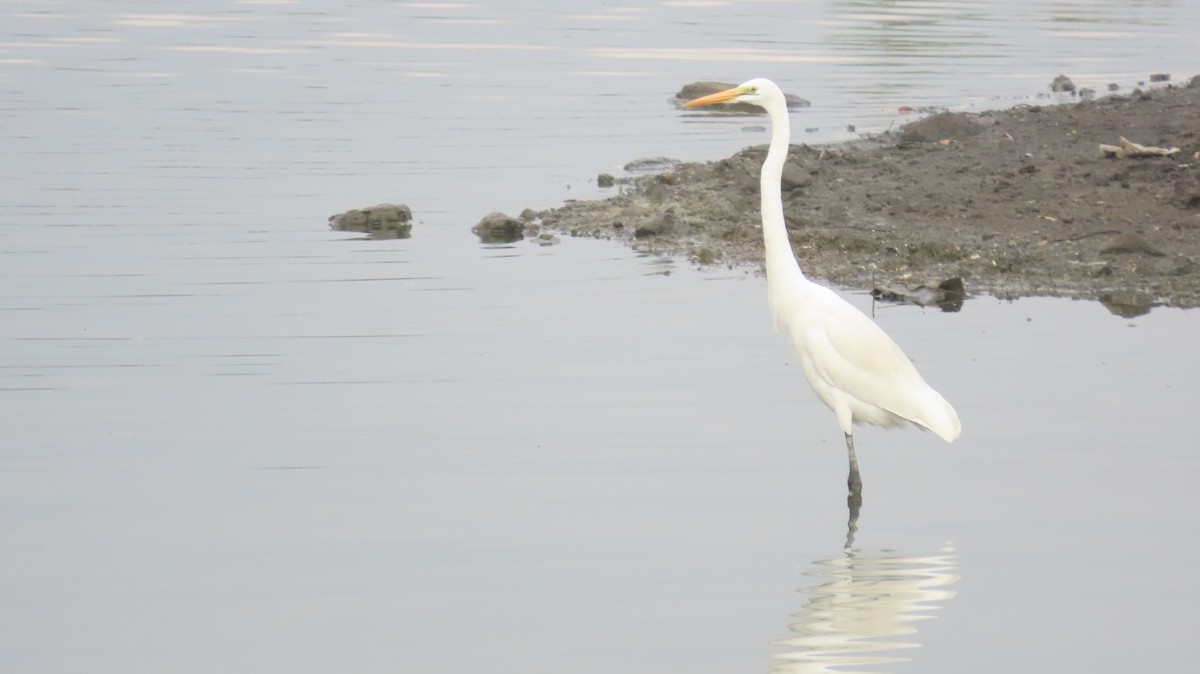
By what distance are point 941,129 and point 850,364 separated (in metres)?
7.60

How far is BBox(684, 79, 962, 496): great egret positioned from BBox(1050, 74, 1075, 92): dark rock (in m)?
13.0

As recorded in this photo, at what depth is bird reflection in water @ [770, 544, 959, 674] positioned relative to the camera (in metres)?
5.35

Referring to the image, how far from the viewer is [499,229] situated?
1209 centimetres

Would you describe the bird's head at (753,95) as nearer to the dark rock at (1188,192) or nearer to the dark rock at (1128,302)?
the dark rock at (1128,302)

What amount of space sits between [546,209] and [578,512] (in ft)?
21.3

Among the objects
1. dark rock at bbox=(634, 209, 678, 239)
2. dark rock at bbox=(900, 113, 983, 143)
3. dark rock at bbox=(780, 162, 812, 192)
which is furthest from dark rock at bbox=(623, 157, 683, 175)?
dark rock at bbox=(634, 209, 678, 239)

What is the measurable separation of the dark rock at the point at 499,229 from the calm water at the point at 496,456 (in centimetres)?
21

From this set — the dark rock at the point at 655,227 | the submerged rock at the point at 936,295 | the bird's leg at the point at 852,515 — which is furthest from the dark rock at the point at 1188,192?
the bird's leg at the point at 852,515

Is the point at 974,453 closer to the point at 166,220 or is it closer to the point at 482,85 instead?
the point at 166,220

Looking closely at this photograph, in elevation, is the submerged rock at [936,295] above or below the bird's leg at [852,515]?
above

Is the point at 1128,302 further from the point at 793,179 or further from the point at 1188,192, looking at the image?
the point at 793,179

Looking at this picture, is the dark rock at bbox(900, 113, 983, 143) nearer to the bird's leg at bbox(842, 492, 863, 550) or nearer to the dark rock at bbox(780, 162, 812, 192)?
the dark rock at bbox(780, 162, 812, 192)

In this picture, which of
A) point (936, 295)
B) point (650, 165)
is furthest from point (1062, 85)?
point (936, 295)

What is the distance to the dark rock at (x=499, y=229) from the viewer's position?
474 inches
